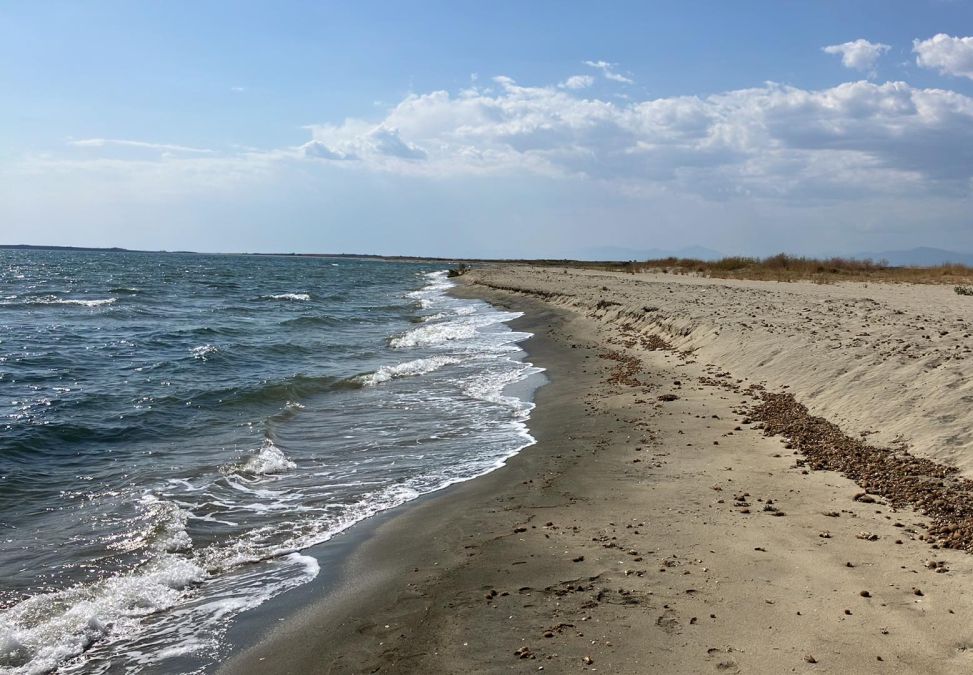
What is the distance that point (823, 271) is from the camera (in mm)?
45031

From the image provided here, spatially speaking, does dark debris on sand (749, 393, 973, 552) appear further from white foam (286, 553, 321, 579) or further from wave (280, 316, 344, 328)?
wave (280, 316, 344, 328)

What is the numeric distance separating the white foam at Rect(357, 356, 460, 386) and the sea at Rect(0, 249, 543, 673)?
91 millimetres

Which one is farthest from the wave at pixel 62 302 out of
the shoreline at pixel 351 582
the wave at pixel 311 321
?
the shoreline at pixel 351 582

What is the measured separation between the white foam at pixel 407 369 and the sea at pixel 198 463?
3.6 inches

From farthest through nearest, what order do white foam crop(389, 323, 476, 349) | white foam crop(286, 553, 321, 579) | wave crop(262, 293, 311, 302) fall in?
wave crop(262, 293, 311, 302) < white foam crop(389, 323, 476, 349) < white foam crop(286, 553, 321, 579)

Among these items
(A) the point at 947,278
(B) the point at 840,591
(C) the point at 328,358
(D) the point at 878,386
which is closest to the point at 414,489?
(B) the point at 840,591

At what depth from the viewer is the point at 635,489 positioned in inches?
343

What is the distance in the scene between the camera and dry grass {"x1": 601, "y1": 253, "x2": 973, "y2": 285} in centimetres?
3831

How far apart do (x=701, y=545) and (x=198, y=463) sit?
28.3 ft

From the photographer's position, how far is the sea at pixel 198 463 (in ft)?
Result: 21.0

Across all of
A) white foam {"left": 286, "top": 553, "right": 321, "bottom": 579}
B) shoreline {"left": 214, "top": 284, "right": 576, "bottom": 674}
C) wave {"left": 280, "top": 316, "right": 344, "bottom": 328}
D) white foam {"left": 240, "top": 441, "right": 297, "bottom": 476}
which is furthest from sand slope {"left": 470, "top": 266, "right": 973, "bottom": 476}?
wave {"left": 280, "top": 316, "right": 344, "bottom": 328}

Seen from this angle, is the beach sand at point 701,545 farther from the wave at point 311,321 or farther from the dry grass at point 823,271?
the dry grass at point 823,271

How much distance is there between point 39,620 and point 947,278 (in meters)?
42.8

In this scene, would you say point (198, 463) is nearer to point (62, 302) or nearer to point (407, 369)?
point (407, 369)
